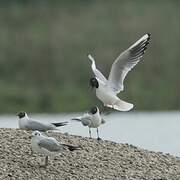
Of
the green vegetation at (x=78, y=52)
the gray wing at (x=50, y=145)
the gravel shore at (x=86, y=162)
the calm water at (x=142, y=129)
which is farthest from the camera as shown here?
the green vegetation at (x=78, y=52)

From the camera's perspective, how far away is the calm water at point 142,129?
1719 cm

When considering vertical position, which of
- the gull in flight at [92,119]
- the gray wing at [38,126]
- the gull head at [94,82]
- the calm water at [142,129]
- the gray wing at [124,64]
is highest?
the calm water at [142,129]

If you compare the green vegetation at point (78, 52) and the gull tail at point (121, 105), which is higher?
the green vegetation at point (78, 52)

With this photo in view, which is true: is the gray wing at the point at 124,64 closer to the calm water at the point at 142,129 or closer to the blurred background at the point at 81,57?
the calm water at the point at 142,129

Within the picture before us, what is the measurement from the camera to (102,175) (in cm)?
1133

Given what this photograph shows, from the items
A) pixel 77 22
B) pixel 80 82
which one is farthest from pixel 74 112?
pixel 77 22

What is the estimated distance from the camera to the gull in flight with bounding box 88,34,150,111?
1366 centimetres

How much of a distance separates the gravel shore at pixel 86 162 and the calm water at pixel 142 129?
278 cm

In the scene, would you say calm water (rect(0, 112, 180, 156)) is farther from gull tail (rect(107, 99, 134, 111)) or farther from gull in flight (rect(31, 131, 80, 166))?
gull in flight (rect(31, 131, 80, 166))

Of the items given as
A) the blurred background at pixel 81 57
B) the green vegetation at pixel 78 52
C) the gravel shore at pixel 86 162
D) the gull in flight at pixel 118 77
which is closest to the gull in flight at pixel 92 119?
the gravel shore at pixel 86 162

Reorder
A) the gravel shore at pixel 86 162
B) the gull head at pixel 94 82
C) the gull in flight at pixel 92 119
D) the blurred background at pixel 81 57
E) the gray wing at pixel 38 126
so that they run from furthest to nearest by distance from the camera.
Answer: the blurred background at pixel 81 57 → the gull head at pixel 94 82 → the gull in flight at pixel 92 119 → the gray wing at pixel 38 126 → the gravel shore at pixel 86 162

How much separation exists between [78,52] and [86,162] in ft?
55.9

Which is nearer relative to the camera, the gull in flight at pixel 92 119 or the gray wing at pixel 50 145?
the gray wing at pixel 50 145

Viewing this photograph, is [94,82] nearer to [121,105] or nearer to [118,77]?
[118,77]
